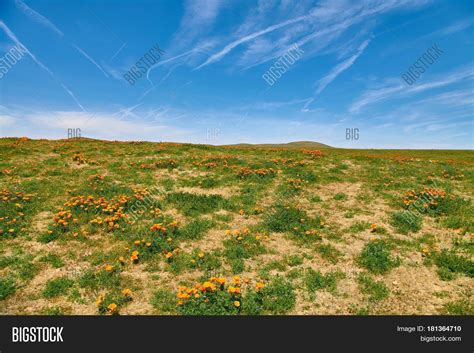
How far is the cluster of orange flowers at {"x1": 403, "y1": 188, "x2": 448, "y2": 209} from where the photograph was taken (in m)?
13.7

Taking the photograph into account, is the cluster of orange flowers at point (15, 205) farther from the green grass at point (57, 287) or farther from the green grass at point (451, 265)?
the green grass at point (451, 265)

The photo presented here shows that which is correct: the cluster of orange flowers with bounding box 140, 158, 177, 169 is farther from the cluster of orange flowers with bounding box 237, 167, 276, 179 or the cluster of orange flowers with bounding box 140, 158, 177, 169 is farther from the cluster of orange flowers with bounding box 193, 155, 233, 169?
the cluster of orange flowers with bounding box 237, 167, 276, 179

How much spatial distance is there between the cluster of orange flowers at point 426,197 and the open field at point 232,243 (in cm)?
8

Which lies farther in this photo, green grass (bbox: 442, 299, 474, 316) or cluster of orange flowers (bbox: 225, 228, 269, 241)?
cluster of orange flowers (bbox: 225, 228, 269, 241)

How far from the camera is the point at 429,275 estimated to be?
8.70 m

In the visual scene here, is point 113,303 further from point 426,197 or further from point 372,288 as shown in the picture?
point 426,197

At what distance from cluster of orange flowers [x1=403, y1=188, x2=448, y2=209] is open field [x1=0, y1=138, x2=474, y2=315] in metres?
0.08

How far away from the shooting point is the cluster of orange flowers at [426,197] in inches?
539

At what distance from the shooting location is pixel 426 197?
14516 millimetres

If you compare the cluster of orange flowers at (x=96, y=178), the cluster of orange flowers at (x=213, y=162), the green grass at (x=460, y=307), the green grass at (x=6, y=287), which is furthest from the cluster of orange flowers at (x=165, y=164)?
the green grass at (x=460, y=307)

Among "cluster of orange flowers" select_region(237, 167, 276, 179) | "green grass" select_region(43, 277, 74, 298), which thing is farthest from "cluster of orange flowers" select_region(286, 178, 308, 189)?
"green grass" select_region(43, 277, 74, 298)

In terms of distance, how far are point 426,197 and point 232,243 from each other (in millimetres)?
10723
